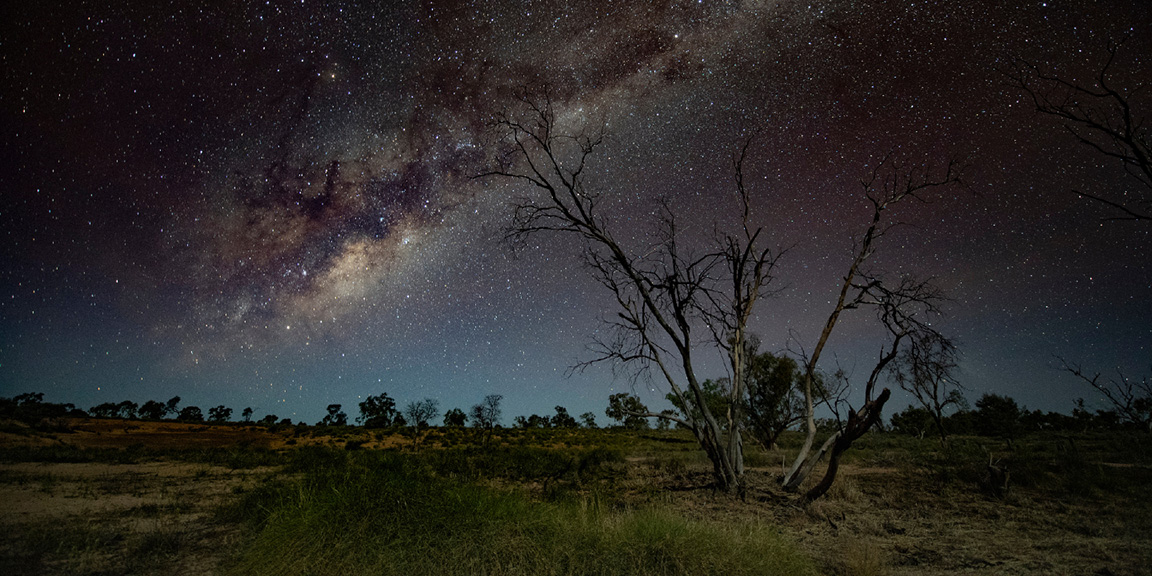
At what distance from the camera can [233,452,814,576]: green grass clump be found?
4.79 meters

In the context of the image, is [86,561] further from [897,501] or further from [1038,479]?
[1038,479]

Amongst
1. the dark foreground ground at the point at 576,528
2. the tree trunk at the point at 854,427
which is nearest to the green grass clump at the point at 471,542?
the dark foreground ground at the point at 576,528

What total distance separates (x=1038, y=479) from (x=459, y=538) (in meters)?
14.7

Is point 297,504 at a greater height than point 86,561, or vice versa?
point 297,504

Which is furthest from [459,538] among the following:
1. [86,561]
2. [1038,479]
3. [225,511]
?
[1038,479]

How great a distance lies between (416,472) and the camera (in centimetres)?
733

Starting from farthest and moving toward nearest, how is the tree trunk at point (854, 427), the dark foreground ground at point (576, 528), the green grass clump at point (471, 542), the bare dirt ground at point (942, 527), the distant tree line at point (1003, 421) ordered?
the distant tree line at point (1003, 421) < the tree trunk at point (854, 427) < the bare dirt ground at point (942, 527) < the dark foreground ground at point (576, 528) < the green grass clump at point (471, 542)

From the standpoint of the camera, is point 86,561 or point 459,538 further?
point 86,561

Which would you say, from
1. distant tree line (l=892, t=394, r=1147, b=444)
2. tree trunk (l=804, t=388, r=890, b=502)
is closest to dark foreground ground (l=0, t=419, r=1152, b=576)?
tree trunk (l=804, t=388, r=890, b=502)

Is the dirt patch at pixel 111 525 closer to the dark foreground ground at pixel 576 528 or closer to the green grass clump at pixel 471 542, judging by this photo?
the dark foreground ground at pixel 576 528

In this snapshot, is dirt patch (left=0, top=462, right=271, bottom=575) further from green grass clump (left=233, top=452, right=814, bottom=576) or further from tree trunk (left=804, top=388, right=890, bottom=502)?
tree trunk (left=804, top=388, right=890, bottom=502)

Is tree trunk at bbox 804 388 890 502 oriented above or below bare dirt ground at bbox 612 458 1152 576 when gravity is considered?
above

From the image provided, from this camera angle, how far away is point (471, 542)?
16.8ft

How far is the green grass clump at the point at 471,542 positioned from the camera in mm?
4789
